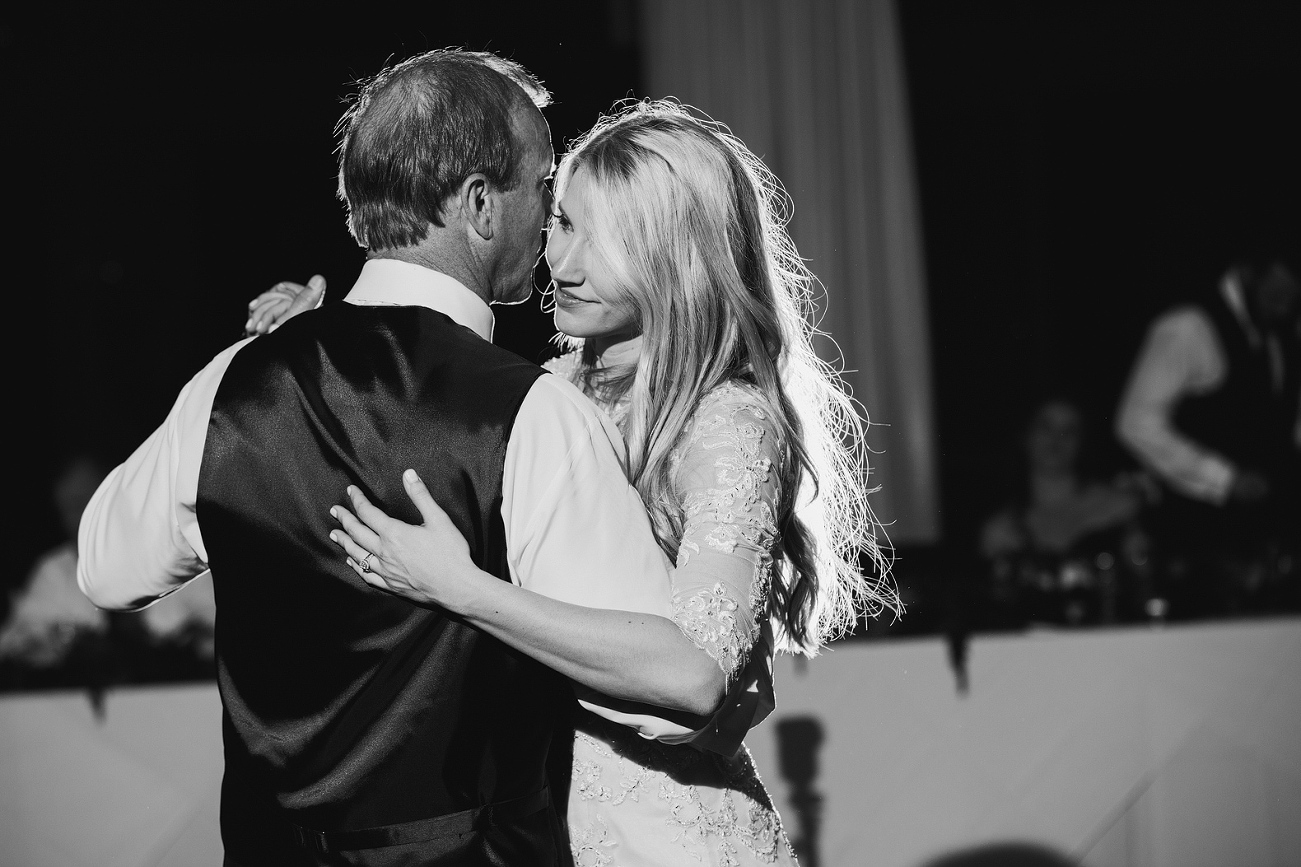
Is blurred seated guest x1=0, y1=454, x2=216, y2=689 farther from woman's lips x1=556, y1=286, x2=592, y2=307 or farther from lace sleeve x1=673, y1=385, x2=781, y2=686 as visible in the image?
lace sleeve x1=673, y1=385, x2=781, y2=686

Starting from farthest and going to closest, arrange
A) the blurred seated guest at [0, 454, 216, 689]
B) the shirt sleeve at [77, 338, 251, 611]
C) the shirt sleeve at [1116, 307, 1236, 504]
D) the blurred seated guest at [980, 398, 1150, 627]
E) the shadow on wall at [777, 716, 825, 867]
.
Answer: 1. the shirt sleeve at [1116, 307, 1236, 504]
2. the blurred seated guest at [980, 398, 1150, 627]
3. the blurred seated guest at [0, 454, 216, 689]
4. the shadow on wall at [777, 716, 825, 867]
5. the shirt sleeve at [77, 338, 251, 611]

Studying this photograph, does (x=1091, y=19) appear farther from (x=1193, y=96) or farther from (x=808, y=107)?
(x=808, y=107)

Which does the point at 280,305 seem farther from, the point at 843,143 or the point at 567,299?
the point at 843,143

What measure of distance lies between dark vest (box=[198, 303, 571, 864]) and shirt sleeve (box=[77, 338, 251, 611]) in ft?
0.17

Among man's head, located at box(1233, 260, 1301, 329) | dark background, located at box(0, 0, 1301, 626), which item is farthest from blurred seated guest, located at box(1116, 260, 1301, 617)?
dark background, located at box(0, 0, 1301, 626)

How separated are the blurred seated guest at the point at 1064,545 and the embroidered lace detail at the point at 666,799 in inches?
65.7

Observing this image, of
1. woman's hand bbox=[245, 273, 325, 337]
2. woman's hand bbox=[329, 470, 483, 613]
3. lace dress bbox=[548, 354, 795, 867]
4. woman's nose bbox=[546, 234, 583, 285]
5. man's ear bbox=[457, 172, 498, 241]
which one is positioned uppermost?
man's ear bbox=[457, 172, 498, 241]

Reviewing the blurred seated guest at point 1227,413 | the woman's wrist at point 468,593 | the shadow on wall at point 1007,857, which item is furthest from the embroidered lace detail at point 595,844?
the blurred seated guest at point 1227,413

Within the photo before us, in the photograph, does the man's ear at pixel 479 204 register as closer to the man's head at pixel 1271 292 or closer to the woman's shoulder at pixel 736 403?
the woman's shoulder at pixel 736 403

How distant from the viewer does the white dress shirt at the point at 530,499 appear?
117cm

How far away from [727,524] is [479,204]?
0.44m

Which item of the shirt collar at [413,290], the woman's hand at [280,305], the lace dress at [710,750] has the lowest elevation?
the lace dress at [710,750]

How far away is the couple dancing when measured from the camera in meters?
1.16

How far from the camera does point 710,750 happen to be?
4.50ft
